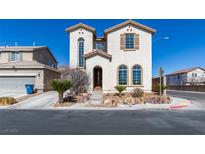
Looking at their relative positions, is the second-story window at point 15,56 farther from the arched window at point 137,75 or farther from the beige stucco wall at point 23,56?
the arched window at point 137,75

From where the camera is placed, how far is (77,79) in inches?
791

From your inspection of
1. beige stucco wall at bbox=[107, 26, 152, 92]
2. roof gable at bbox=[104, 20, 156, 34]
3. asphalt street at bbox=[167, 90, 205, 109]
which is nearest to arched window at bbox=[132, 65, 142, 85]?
beige stucco wall at bbox=[107, 26, 152, 92]

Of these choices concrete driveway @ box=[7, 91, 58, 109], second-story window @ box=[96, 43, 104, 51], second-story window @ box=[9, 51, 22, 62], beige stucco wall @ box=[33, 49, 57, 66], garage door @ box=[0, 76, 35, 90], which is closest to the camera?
concrete driveway @ box=[7, 91, 58, 109]

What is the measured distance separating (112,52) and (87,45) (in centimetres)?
330

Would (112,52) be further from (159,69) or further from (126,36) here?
(159,69)

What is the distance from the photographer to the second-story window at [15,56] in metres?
27.2

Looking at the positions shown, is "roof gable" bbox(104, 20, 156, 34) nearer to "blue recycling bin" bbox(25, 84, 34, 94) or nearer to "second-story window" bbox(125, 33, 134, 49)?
"second-story window" bbox(125, 33, 134, 49)

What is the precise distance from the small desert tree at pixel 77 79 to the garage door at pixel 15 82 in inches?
280

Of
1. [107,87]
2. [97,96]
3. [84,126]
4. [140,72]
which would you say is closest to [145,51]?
[140,72]

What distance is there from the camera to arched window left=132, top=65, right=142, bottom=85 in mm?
21453

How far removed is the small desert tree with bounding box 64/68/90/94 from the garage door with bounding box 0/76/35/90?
7118mm

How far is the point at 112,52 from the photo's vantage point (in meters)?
21.6

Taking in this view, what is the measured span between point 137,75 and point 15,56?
16.8 metres

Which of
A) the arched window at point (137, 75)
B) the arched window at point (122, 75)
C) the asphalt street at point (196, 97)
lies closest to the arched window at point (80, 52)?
the arched window at point (122, 75)
